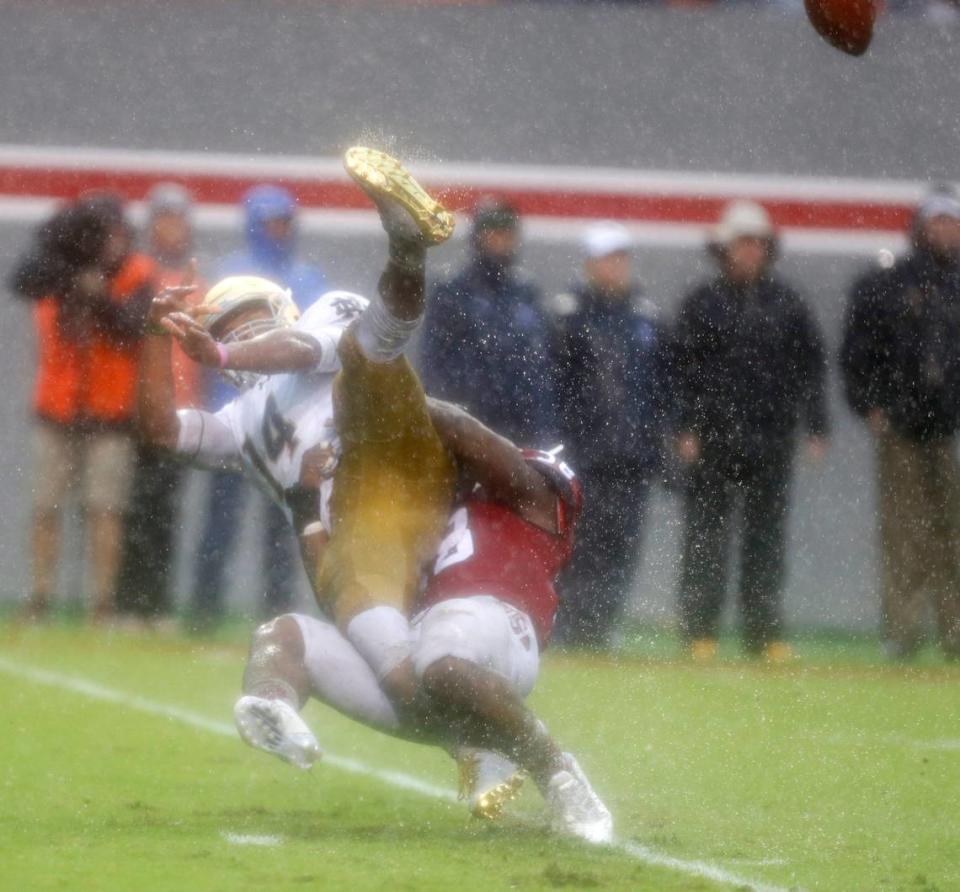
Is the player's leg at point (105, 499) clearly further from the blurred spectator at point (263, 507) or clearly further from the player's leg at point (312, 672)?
the player's leg at point (312, 672)

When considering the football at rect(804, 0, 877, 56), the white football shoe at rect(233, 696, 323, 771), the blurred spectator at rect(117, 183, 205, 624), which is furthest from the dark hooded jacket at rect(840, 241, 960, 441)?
the white football shoe at rect(233, 696, 323, 771)

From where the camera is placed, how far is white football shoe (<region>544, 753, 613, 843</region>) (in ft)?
17.7

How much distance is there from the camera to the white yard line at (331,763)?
5.07 metres

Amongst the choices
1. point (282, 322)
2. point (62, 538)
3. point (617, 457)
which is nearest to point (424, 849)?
point (282, 322)

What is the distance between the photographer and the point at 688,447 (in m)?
10.6

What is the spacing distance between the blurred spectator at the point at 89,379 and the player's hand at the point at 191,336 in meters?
5.42

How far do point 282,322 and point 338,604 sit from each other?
90 centimetres

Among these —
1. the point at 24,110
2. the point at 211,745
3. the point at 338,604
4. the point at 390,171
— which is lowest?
the point at 211,745

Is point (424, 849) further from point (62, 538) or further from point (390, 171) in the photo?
point (62, 538)

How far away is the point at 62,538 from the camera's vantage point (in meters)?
12.5

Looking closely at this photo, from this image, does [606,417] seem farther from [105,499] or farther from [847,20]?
[847,20]

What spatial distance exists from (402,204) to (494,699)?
1.20m

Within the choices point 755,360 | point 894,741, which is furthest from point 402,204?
point 755,360

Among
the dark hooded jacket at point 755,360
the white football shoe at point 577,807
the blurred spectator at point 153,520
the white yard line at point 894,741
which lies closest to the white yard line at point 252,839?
the white football shoe at point 577,807
